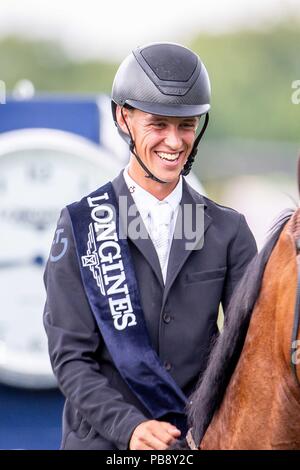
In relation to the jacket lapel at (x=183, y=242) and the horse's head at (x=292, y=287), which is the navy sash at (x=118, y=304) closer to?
the jacket lapel at (x=183, y=242)

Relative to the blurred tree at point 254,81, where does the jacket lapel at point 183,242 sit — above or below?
above

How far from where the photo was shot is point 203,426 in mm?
2498

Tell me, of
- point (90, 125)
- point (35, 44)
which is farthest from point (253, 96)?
point (90, 125)

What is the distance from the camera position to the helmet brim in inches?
110

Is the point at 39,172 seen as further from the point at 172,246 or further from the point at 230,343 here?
the point at 230,343

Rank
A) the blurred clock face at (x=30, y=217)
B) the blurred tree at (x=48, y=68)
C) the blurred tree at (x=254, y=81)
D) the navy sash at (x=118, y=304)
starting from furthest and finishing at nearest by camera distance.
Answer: the blurred tree at (x=48, y=68) → the blurred tree at (x=254, y=81) → the blurred clock face at (x=30, y=217) → the navy sash at (x=118, y=304)

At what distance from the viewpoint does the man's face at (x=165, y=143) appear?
283 centimetres

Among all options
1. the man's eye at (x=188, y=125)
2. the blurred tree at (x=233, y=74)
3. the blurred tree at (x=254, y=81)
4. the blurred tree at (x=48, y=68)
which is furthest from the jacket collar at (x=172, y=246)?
the blurred tree at (x=48, y=68)

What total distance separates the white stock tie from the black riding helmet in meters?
0.10

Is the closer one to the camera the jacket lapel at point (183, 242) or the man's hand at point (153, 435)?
the man's hand at point (153, 435)

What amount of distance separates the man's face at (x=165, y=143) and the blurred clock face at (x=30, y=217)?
245cm

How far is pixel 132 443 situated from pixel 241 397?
37 centimetres

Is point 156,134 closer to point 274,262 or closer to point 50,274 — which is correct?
point 50,274

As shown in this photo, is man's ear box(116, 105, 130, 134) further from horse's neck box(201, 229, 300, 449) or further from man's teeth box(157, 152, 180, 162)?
horse's neck box(201, 229, 300, 449)
